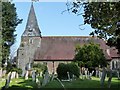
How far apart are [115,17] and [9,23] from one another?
3991cm

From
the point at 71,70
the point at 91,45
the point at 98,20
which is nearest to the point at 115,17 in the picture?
the point at 98,20

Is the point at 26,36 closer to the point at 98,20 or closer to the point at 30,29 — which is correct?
the point at 30,29

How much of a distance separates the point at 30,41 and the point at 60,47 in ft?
23.6

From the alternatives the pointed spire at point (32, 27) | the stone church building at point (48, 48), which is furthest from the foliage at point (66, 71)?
the pointed spire at point (32, 27)

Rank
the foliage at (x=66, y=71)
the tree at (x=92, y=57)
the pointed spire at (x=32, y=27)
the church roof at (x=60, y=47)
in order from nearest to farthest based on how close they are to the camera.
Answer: the foliage at (x=66, y=71), the tree at (x=92, y=57), the church roof at (x=60, y=47), the pointed spire at (x=32, y=27)

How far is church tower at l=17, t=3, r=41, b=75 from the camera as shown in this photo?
74.7m

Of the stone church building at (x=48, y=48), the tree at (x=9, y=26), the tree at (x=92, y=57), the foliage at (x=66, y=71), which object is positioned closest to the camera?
the foliage at (x=66, y=71)

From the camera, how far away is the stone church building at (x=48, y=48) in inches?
2923

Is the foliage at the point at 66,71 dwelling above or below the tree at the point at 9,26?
below

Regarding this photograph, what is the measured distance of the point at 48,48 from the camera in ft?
251

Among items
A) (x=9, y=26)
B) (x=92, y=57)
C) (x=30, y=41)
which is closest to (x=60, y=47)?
(x=30, y=41)

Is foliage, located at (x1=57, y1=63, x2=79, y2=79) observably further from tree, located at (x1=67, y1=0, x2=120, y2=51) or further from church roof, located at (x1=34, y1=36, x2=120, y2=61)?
church roof, located at (x1=34, y1=36, x2=120, y2=61)

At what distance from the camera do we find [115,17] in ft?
42.5

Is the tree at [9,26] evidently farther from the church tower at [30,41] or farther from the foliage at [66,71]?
the church tower at [30,41]
